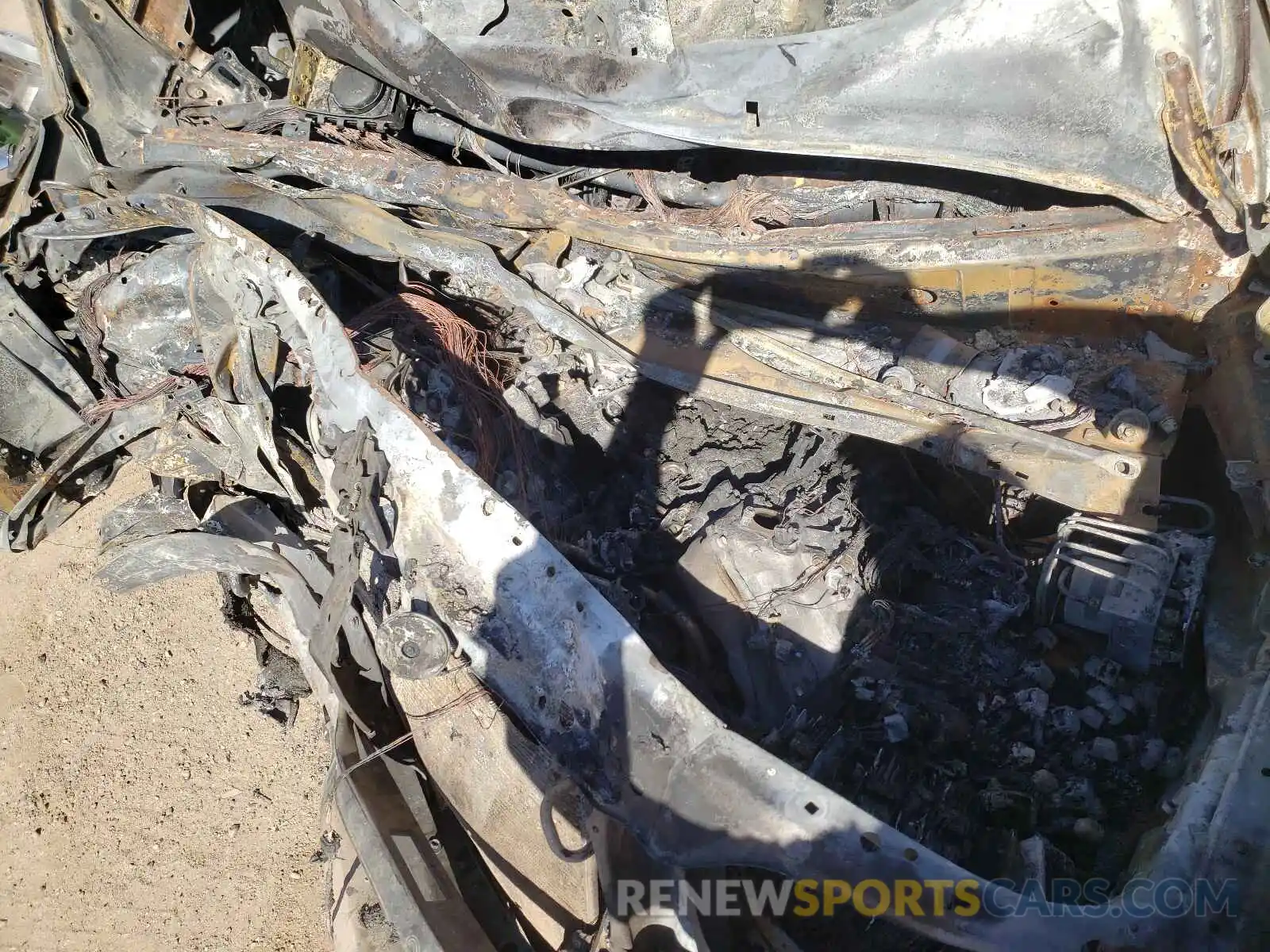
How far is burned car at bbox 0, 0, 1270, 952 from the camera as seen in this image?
2.27 m

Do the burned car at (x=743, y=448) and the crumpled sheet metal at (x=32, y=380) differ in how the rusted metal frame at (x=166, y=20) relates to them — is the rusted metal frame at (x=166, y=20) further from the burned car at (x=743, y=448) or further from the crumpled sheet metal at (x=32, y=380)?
the crumpled sheet metal at (x=32, y=380)

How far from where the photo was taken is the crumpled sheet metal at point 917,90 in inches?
95.4

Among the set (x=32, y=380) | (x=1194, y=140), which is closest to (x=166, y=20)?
(x=32, y=380)

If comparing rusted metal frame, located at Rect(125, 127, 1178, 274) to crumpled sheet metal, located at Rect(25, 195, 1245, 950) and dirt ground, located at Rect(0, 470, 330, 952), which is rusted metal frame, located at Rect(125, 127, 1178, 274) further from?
dirt ground, located at Rect(0, 470, 330, 952)

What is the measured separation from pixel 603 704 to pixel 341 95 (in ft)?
8.57

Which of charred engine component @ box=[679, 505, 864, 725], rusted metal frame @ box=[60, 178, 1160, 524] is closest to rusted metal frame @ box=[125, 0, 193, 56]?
rusted metal frame @ box=[60, 178, 1160, 524]

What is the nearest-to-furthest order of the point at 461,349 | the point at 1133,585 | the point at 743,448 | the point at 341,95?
the point at 1133,585
the point at 743,448
the point at 461,349
the point at 341,95

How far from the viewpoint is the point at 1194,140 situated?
2400 mm

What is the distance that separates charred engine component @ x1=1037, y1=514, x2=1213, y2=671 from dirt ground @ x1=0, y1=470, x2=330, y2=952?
115 inches

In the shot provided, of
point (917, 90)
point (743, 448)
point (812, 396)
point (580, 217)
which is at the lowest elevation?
point (743, 448)

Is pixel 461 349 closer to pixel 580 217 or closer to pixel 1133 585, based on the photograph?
pixel 580 217

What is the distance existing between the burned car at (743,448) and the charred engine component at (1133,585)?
0.04 feet

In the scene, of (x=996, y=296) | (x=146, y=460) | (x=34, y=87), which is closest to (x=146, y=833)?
(x=146, y=460)

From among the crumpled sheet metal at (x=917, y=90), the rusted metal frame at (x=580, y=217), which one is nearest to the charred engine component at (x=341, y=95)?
the rusted metal frame at (x=580, y=217)
